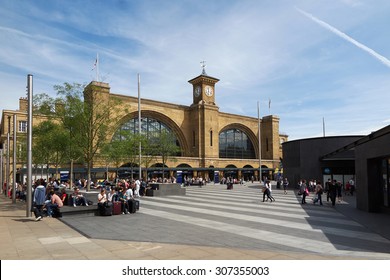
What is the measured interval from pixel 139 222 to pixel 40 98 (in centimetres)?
1307

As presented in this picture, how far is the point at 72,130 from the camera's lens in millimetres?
19688

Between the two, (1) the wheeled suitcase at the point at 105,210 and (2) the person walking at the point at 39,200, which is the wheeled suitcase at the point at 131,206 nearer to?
(1) the wheeled suitcase at the point at 105,210

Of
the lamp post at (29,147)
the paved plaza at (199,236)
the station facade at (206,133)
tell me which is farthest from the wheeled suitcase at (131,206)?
the station facade at (206,133)

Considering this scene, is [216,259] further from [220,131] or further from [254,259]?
[220,131]

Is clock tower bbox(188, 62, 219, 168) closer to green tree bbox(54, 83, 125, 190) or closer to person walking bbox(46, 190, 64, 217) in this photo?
green tree bbox(54, 83, 125, 190)

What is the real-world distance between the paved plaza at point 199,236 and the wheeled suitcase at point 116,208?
0.58 meters

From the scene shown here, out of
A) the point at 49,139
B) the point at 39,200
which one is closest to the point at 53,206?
the point at 39,200

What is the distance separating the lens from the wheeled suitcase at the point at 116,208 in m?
14.7

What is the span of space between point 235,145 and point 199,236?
203ft

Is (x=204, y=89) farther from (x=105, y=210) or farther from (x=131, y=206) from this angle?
(x=105, y=210)

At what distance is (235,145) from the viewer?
2776 inches

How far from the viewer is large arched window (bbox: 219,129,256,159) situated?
68.1m

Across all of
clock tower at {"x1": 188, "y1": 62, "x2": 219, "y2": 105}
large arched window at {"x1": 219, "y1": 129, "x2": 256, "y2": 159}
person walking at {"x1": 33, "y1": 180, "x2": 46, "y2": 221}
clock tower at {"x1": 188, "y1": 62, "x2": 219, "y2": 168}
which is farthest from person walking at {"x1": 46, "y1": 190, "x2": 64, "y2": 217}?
large arched window at {"x1": 219, "y1": 129, "x2": 256, "y2": 159}

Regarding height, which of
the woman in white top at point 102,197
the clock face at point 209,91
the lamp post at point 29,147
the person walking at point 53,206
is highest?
the clock face at point 209,91
